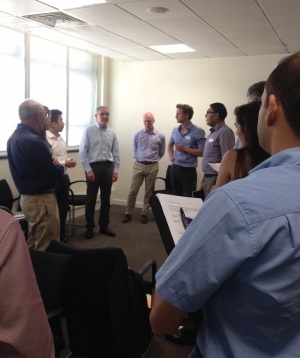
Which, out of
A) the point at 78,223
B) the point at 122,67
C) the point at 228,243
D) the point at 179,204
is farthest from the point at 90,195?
the point at 228,243

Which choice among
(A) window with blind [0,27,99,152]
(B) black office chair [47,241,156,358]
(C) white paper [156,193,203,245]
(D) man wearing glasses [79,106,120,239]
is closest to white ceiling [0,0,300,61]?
(A) window with blind [0,27,99,152]

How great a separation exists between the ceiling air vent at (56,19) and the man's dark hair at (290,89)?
10.4 ft

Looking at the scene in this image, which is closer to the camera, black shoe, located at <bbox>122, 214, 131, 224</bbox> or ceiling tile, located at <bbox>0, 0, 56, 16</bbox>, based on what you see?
ceiling tile, located at <bbox>0, 0, 56, 16</bbox>

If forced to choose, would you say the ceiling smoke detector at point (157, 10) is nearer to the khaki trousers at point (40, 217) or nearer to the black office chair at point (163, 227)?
the khaki trousers at point (40, 217)

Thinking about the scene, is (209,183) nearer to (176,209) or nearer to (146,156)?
(146,156)

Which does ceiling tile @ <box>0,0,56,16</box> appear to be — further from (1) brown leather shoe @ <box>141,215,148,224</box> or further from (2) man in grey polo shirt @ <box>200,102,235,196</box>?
(1) brown leather shoe @ <box>141,215,148,224</box>

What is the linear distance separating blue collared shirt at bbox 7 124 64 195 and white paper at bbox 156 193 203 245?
1791 mm

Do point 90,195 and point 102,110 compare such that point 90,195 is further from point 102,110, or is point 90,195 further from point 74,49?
point 74,49

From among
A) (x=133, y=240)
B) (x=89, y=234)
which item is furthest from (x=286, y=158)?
(x=89, y=234)

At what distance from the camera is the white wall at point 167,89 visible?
16.5 feet

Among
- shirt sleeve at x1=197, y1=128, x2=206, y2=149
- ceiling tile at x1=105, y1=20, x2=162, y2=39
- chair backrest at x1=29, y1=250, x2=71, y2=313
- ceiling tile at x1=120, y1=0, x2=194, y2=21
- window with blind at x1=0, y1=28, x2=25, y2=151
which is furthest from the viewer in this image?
shirt sleeve at x1=197, y1=128, x2=206, y2=149

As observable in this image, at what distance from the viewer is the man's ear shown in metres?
0.67

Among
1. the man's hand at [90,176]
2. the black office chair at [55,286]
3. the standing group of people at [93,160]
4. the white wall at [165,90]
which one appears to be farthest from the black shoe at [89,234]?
the black office chair at [55,286]

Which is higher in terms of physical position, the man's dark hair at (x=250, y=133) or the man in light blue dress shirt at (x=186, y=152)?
the man's dark hair at (x=250, y=133)
